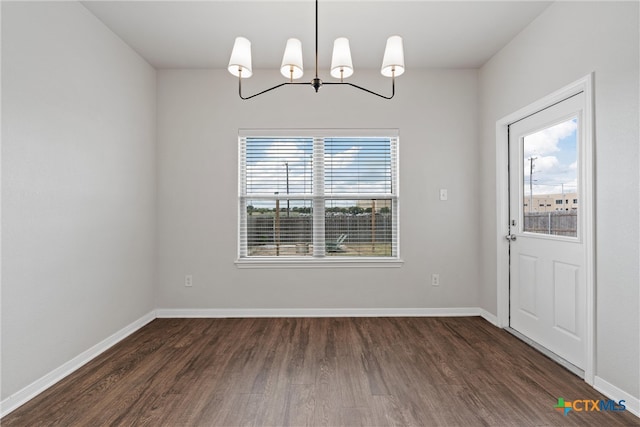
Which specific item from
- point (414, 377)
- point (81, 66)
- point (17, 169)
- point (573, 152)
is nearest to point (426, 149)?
point (573, 152)

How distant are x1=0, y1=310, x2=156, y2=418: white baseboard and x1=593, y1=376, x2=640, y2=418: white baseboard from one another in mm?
3622

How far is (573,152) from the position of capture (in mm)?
2482

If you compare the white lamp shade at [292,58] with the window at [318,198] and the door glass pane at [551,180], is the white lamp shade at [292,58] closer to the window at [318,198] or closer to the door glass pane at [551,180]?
the window at [318,198]

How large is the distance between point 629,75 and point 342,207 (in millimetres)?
2543

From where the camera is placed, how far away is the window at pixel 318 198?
3.78 meters

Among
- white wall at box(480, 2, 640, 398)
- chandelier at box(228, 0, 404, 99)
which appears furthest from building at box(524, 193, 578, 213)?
chandelier at box(228, 0, 404, 99)

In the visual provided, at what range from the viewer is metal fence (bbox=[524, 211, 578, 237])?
8.18ft

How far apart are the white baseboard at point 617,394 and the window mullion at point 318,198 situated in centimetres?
250

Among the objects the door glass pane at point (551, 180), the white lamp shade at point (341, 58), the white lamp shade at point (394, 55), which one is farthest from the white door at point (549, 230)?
the white lamp shade at point (341, 58)

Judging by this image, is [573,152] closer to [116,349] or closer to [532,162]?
[532,162]

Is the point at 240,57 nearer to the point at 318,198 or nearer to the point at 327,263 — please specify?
the point at 318,198

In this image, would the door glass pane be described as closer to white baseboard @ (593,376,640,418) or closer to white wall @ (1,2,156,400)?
white baseboard @ (593,376,640,418)

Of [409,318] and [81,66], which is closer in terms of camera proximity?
[81,66]

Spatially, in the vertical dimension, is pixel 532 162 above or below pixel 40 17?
below
